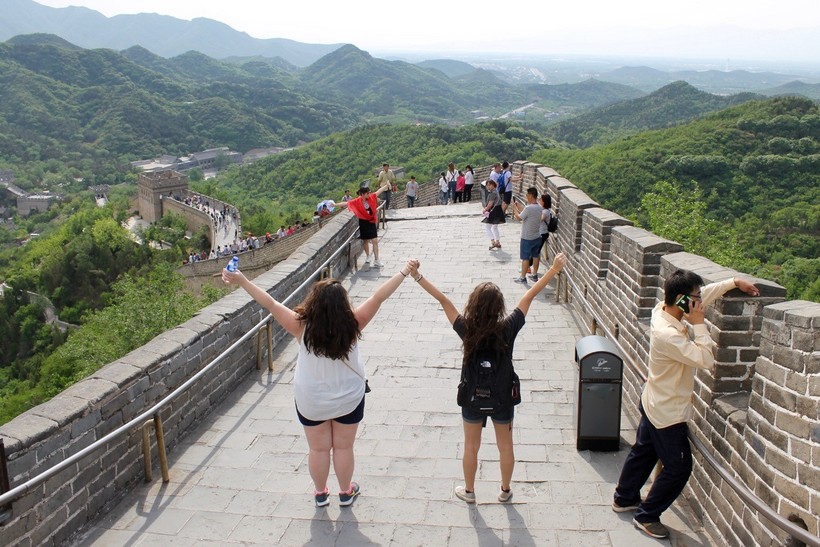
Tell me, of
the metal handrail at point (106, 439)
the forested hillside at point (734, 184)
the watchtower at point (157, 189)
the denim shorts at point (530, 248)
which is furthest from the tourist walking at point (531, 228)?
the watchtower at point (157, 189)

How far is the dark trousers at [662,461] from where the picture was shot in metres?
3.99

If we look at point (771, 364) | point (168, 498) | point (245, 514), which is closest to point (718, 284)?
point (771, 364)

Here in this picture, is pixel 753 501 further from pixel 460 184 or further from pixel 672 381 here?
pixel 460 184

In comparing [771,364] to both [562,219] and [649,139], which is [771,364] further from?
[649,139]

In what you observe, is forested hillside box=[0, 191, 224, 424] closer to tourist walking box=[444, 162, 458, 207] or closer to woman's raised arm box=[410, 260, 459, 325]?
tourist walking box=[444, 162, 458, 207]

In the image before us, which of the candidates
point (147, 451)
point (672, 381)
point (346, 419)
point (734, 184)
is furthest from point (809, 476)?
point (734, 184)

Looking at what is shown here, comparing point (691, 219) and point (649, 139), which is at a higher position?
point (649, 139)

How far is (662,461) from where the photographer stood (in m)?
4.04

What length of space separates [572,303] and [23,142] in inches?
5781

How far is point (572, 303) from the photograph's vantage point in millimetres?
9203

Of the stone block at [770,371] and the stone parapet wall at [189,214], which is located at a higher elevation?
the stone block at [770,371]

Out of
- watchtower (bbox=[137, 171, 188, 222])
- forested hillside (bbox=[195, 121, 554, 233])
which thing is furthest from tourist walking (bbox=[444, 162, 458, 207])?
watchtower (bbox=[137, 171, 188, 222])

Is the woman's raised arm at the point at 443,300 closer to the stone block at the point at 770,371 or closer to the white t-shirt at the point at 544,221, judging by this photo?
the stone block at the point at 770,371

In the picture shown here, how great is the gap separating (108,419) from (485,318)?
7.91ft
